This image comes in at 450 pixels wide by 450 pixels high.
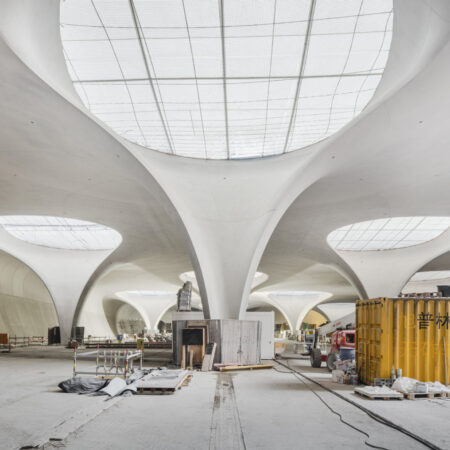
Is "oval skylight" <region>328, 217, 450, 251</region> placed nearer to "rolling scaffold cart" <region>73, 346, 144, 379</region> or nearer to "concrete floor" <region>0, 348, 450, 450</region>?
"rolling scaffold cart" <region>73, 346, 144, 379</region>

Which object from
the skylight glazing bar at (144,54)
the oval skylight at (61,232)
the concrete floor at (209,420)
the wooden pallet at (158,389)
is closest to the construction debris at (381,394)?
the concrete floor at (209,420)

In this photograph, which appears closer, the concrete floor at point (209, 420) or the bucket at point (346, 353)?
the concrete floor at point (209, 420)

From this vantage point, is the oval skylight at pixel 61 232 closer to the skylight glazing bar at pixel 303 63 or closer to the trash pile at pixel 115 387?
the skylight glazing bar at pixel 303 63

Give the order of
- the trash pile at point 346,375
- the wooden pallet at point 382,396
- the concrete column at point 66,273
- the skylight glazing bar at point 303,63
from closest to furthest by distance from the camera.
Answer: the wooden pallet at point 382,396, the skylight glazing bar at point 303,63, the trash pile at point 346,375, the concrete column at point 66,273

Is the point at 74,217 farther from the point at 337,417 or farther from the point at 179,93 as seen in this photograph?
the point at 337,417

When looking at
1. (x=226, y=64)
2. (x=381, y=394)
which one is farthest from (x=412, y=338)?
(x=226, y=64)

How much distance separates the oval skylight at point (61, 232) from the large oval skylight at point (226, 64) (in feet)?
65.3

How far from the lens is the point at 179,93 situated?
61.1ft

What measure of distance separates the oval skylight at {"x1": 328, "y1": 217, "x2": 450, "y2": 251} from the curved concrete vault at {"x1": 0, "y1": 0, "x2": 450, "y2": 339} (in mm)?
3174

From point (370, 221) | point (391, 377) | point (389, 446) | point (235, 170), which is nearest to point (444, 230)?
point (370, 221)

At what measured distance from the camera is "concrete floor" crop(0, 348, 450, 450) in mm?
8367

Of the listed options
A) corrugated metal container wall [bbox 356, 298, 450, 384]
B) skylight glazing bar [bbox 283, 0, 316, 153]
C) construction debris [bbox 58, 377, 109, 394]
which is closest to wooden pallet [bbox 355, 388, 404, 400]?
corrugated metal container wall [bbox 356, 298, 450, 384]

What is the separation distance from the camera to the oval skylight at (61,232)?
39391 mm

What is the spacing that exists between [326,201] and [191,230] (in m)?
9.54
